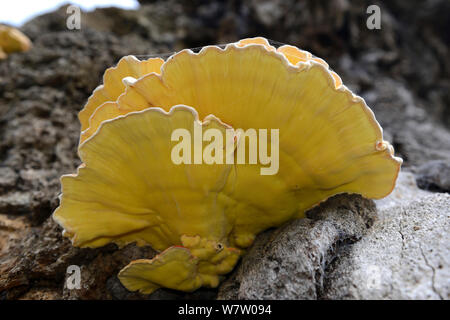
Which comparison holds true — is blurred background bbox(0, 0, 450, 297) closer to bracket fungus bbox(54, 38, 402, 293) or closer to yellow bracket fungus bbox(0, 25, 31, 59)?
yellow bracket fungus bbox(0, 25, 31, 59)

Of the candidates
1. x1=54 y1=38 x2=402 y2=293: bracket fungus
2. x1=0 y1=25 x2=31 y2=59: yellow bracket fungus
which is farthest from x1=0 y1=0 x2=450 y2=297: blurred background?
x1=54 y1=38 x2=402 y2=293: bracket fungus

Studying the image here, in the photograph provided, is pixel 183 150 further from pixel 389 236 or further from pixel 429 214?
pixel 429 214

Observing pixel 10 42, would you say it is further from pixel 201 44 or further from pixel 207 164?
pixel 207 164

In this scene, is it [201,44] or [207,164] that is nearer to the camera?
[207,164]

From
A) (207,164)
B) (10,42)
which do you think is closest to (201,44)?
(10,42)

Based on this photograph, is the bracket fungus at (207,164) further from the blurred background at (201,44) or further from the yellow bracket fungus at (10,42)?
the yellow bracket fungus at (10,42)

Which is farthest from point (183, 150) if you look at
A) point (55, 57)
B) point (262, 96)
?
point (55, 57)
